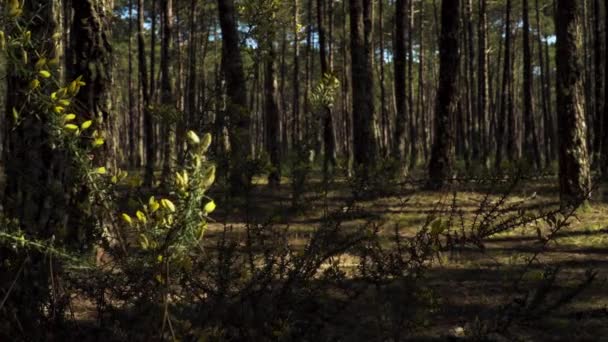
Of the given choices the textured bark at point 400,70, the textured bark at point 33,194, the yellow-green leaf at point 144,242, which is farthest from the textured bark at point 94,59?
the textured bark at point 400,70

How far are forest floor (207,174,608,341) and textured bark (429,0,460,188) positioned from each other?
3.83ft

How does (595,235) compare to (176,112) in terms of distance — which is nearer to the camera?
(176,112)

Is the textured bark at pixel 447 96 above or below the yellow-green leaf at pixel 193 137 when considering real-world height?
above

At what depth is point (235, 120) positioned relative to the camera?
9.57 ft

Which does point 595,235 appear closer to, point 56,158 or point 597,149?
point 56,158

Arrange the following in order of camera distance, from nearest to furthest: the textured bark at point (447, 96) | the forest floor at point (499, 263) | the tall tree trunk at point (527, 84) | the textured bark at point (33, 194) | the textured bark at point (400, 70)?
the textured bark at point (33, 194) → the forest floor at point (499, 263) → the textured bark at point (447, 96) → the textured bark at point (400, 70) → the tall tree trunk at point (527, 84)

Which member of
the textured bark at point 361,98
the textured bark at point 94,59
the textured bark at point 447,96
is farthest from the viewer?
the textured bark at point 361,98

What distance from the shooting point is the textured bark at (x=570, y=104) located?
7031 mm

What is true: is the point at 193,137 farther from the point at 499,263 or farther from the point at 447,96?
the point at 447,96

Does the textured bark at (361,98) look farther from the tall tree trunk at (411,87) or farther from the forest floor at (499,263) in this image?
the tall tree trunk at (411,87)

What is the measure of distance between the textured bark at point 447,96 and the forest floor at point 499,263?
1.17m

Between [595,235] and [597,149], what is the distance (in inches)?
270

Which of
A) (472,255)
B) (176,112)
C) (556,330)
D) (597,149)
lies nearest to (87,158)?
(176,112)

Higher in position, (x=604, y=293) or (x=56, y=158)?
(x=56, y=158)
